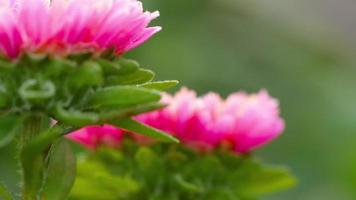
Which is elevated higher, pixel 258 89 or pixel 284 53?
pixel 284 53

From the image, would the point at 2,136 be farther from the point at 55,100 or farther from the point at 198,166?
the point at 198,166

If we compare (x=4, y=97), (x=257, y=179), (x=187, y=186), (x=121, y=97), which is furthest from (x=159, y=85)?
(x=257, y=179)

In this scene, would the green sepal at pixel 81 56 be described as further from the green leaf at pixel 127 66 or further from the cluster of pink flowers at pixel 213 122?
the cluster of pink flowers at pixel 213 122

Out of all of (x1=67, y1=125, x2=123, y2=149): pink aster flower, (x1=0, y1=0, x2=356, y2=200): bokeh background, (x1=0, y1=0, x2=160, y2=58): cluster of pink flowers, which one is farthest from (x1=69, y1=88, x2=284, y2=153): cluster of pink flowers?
(x1=0, y1=0, x2=356, y2=200): bokeh background

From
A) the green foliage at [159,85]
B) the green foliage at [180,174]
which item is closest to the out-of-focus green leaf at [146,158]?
the green foliage at [180,174]

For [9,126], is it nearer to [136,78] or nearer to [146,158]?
[136,78]

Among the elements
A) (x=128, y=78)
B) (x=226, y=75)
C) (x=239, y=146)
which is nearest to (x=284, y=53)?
(x=226, y=75)
